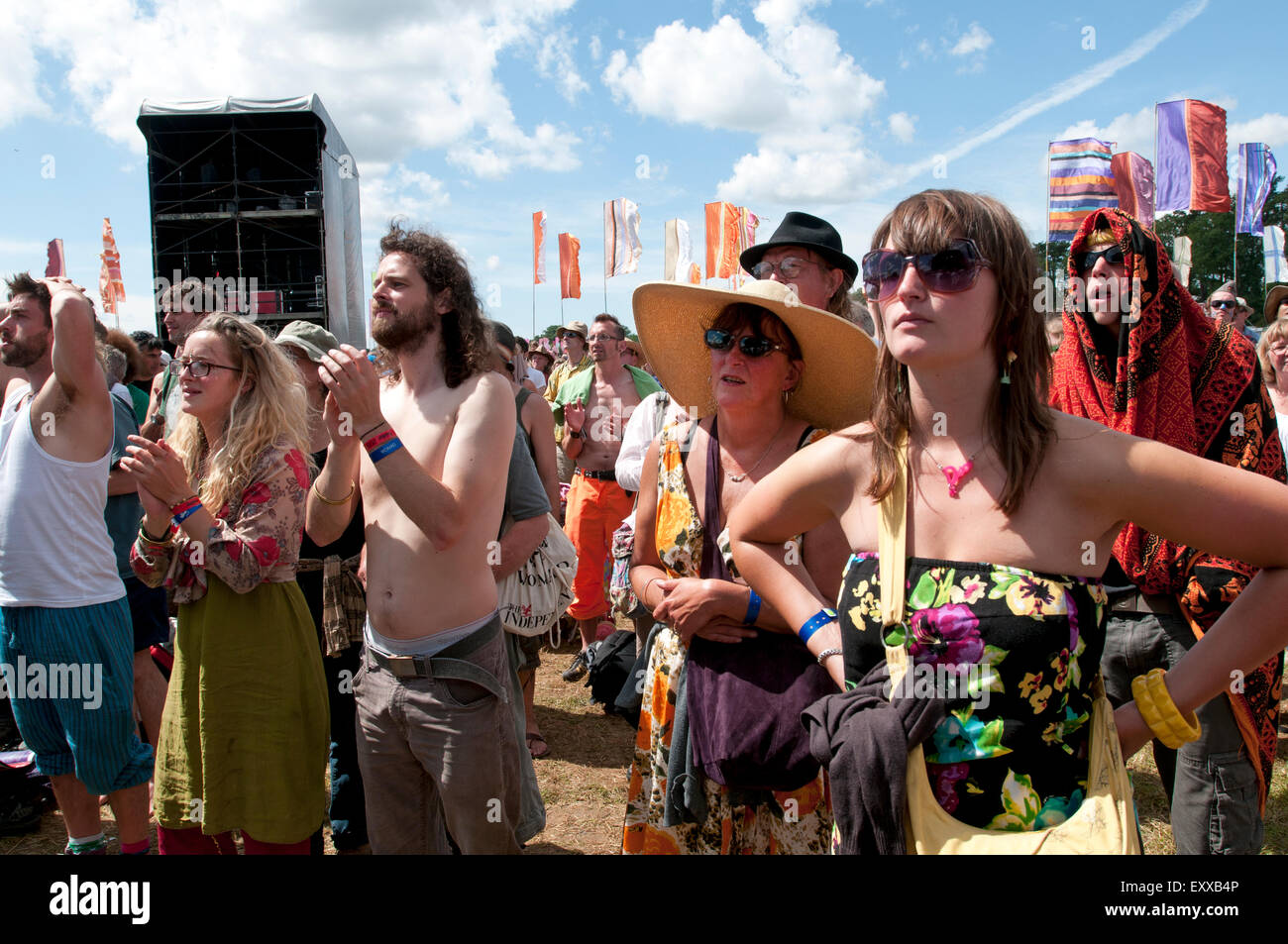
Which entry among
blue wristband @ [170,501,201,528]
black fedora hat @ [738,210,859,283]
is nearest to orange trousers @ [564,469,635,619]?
black fedora hat @ [738,210,859,283]

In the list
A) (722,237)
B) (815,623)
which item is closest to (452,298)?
(815,623)

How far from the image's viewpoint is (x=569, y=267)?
22.6 metres

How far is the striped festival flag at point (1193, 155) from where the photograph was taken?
48.3 ft

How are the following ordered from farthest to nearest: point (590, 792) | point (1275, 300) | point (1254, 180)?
point (1254, 180), point (1275, 300), point (590, 792)

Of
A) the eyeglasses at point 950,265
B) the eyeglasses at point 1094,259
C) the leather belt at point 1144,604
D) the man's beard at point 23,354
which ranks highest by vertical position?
the eyeglasses at point 1094,259

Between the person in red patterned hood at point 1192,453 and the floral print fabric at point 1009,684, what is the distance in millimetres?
1367

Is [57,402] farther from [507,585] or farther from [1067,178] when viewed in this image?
[1067,178]

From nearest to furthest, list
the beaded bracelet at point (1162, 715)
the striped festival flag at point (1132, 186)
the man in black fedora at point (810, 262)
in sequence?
the beaded bracelet at point (1162, 715) < the man in black fedora at point (810, 262) < the striped festival flag at point (1132, 186)

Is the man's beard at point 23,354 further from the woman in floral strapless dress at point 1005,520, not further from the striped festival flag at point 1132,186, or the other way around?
the striped festival flag at point 1132,186

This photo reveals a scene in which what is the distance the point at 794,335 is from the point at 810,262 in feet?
4.05

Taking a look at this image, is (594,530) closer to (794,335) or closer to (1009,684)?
(794,335)

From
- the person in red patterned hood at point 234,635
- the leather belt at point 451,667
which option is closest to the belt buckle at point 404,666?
the leather belt at point 451,667

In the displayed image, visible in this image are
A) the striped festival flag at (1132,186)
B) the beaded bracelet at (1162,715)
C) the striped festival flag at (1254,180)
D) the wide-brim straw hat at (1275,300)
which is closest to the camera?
the beaded bracelet at (1162,715)
